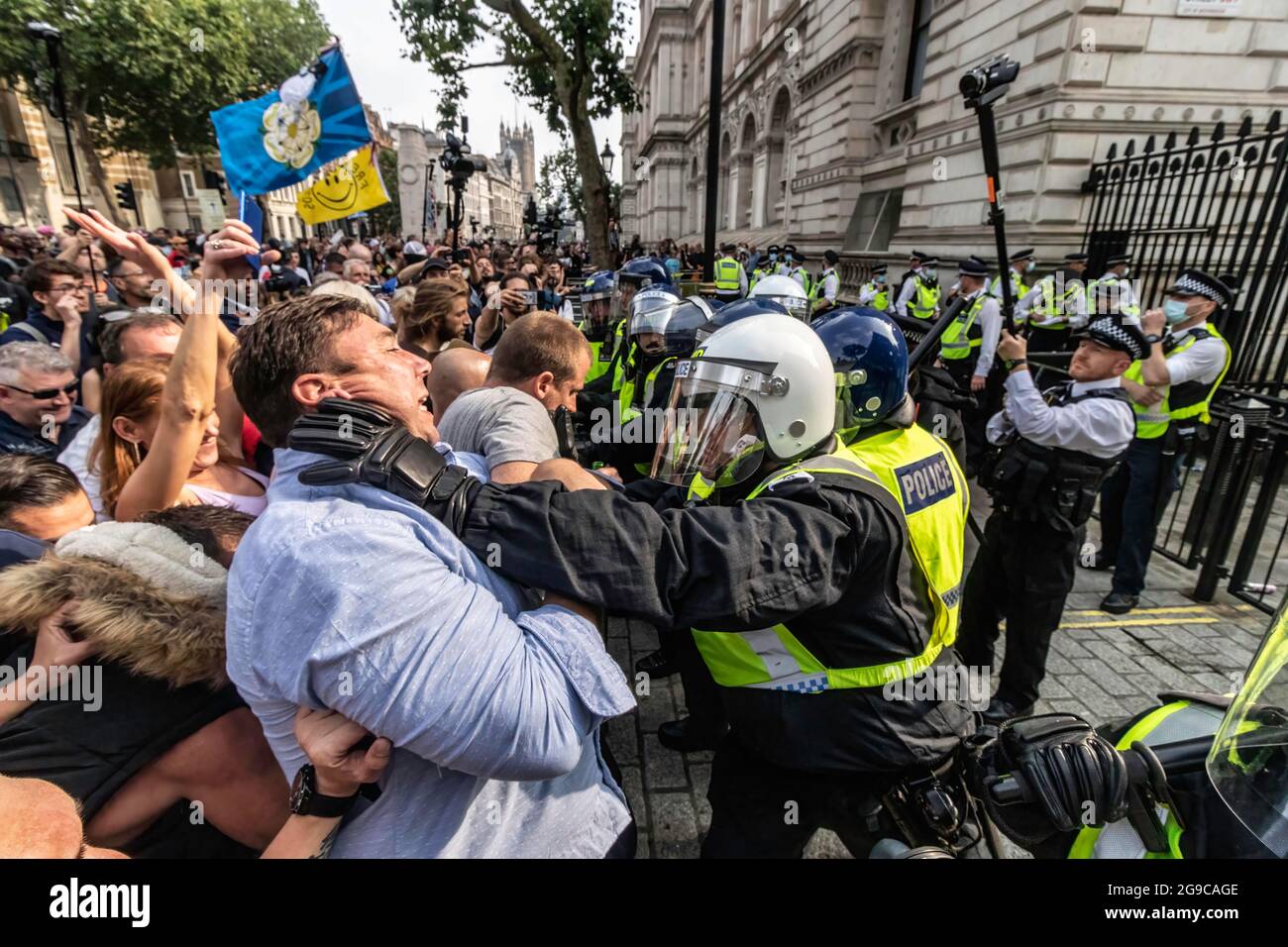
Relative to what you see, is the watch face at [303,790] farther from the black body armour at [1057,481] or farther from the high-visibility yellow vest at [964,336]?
the high-visibility yellow vest at [964,336]

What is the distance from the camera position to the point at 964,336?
825cm

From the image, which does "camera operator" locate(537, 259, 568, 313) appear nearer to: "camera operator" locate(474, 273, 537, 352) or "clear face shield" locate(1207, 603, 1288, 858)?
"camera operator" locate(474, 273, 537, 352)

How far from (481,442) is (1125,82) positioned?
1185cm

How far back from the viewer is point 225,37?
3150cm

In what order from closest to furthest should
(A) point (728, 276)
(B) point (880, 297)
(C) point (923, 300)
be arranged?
(A) point (728, 276)
(C) point (923, 300)
(B) point (880, 297)

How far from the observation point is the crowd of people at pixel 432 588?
1.02m

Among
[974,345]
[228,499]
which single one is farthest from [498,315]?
[974,345]

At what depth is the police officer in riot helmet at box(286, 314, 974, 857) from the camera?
1153 millimetres

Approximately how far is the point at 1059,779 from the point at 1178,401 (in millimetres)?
5046

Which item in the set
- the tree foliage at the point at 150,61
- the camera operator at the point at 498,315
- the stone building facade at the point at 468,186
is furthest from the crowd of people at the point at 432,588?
the tree foliage at the point at 150,61

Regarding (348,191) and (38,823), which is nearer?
(38,823)

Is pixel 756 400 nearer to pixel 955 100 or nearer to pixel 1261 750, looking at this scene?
pixel 1261 750

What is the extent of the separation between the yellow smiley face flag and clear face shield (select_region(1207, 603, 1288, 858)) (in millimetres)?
6481

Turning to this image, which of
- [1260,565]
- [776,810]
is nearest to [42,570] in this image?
Answer: [776,810]
